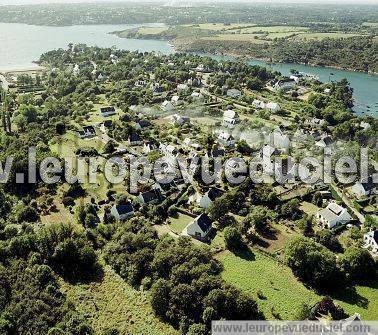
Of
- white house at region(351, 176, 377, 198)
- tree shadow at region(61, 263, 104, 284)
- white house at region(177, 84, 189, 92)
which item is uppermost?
white house at region(177, 84, 189, 92)

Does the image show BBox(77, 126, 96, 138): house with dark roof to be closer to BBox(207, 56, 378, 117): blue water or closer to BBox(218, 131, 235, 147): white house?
BBox(218, 131, 235, 147): white house

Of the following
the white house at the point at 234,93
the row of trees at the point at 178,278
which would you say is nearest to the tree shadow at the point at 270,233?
the row of trees at the point at 178,278

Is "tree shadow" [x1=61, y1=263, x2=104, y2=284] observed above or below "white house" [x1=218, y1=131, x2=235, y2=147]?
below

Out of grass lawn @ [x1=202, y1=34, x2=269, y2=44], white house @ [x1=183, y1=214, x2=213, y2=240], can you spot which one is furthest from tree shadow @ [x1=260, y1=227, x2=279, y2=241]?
grass lawn @ [x1=202, y1=34, x2=269, y2=44]

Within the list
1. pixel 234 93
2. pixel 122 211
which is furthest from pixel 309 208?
pixel 234 93

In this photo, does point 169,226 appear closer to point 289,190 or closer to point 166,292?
point 166,292
